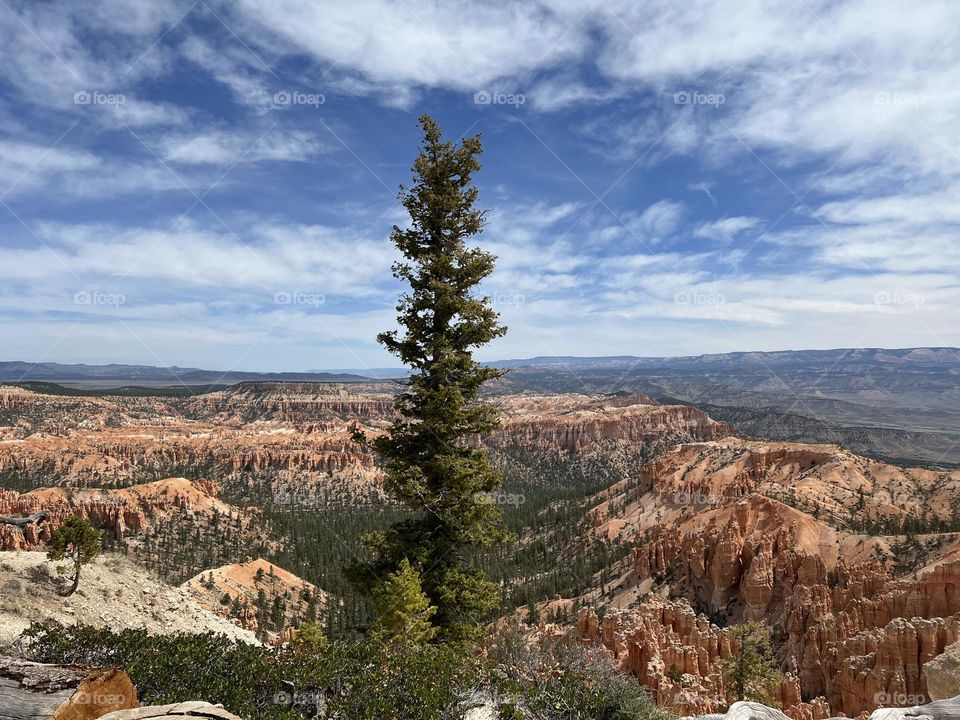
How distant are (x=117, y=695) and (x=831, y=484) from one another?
7790 centimetres

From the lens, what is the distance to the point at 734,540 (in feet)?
149

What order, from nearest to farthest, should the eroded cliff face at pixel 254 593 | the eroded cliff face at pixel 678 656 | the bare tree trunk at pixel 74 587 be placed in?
the bare tree trunk at pixel 74 587 < the eroded cliff face at pixel 678 656 < the eroded cliff face at pixel 254 593

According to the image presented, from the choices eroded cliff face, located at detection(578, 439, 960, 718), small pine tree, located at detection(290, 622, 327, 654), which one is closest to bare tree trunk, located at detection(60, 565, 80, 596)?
small pine tree, located at detection(290, 622, 327, 654)

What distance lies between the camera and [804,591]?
34.3m

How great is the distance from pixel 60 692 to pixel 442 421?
28.4 feet

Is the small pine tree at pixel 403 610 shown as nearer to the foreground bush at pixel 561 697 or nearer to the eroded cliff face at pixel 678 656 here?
the foreground bush at pixel 561 697

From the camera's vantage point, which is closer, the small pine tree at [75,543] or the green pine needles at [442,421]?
the green pine needles at [442,421]

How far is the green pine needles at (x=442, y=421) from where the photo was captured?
516 inches

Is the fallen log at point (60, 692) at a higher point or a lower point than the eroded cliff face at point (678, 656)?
higher

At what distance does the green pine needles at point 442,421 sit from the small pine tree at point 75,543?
31.4 feet

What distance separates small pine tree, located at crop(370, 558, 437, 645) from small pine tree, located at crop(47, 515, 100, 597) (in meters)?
11.2

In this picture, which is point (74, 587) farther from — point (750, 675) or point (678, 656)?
point (750, 675)

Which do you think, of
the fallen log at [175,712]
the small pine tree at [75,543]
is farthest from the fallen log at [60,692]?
the small pine tree at [75,543]

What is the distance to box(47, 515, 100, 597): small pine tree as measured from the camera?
54.1 feet
